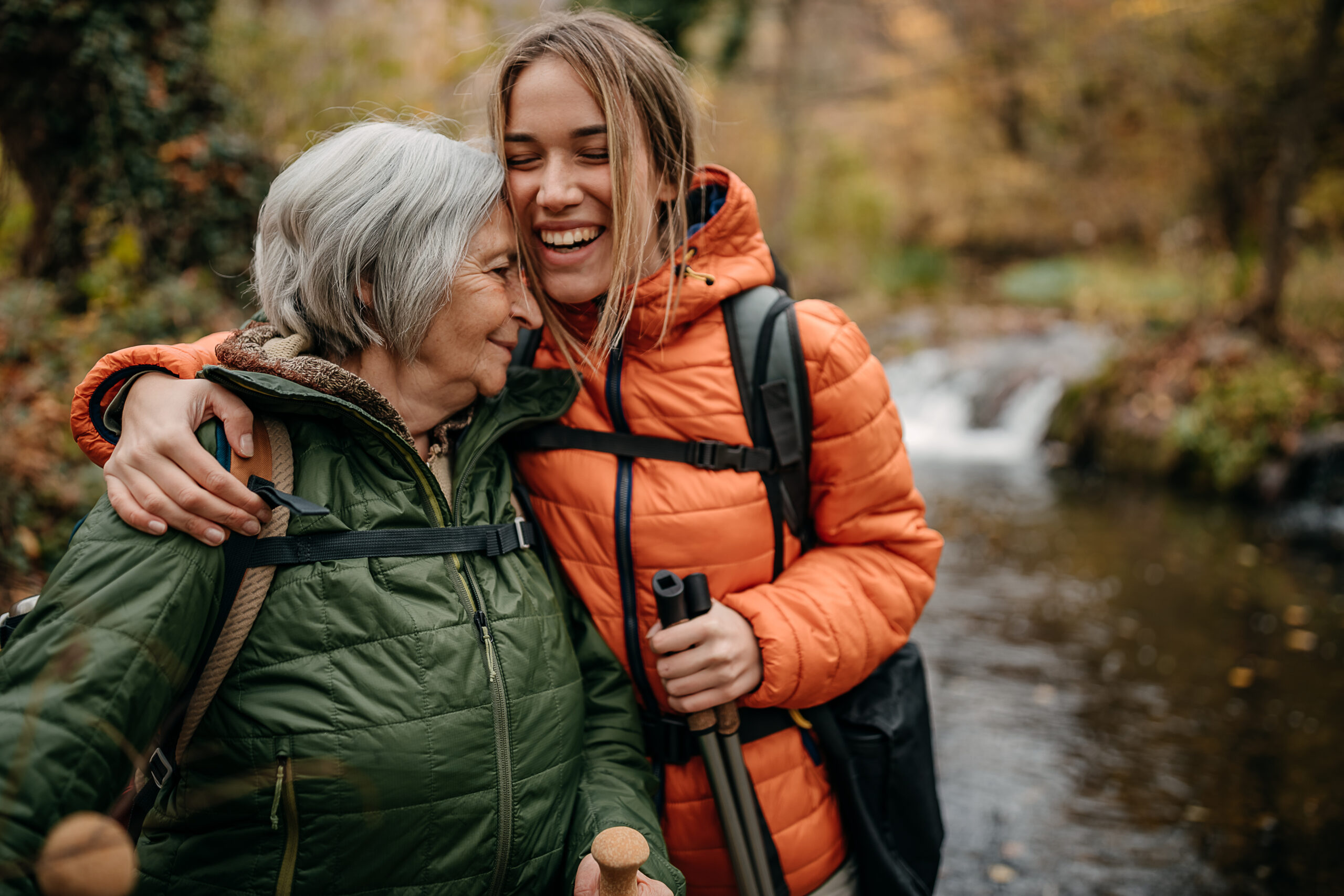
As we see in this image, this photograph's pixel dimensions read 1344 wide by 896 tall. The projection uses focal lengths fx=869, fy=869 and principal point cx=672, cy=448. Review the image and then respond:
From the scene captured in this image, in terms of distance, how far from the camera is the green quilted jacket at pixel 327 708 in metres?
1.22

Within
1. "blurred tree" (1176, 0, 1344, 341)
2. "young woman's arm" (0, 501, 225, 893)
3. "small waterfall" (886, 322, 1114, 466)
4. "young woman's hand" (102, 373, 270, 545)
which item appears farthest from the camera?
"small waterfall" (886, 322, 1114, 466)

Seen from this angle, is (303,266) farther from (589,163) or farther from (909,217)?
(909,217)

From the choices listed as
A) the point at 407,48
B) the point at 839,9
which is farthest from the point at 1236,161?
the point at 407,48

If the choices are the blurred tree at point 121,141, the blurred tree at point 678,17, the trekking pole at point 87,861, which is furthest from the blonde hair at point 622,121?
the blurred tree at point 678,17

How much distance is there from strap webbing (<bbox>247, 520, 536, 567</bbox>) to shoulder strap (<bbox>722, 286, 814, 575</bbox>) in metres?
0.57

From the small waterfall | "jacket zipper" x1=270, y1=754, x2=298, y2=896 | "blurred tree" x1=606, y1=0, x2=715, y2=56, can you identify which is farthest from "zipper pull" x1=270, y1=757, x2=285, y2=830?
"blurred tree" x1=606, y1=0, x2=715, y2=56

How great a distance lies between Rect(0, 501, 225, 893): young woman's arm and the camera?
1167 millimetres

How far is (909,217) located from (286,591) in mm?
26585

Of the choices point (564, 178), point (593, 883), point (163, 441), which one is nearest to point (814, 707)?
point (593, 883)

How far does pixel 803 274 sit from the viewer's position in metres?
22.5

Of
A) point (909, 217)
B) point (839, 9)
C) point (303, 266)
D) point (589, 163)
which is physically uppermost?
point (839, 9)

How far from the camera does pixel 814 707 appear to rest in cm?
193

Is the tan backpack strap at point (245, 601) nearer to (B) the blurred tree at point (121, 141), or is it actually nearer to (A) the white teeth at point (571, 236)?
(A) the white teeth at point (571, 236)

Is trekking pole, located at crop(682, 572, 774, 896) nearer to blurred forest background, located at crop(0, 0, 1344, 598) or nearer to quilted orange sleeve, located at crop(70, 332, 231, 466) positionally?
quilted orange sleeve, located at crop(70, 332, 231, 466)
